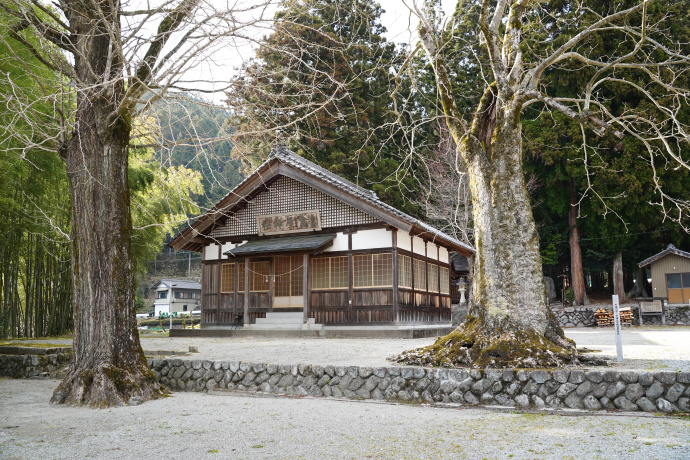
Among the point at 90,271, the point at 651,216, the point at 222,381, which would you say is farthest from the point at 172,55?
the point at 651,216

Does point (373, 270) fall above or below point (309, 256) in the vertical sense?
below

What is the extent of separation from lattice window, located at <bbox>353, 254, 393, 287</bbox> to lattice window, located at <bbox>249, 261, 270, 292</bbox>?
10.6 feet

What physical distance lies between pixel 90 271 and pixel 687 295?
20.1 meters

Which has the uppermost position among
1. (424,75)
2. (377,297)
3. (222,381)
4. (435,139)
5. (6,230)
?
(424,75)

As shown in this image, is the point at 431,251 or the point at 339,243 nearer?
the point at 339,243

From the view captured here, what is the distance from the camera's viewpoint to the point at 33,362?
8477mm

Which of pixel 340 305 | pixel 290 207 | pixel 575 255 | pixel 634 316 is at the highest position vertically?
pixel 290 207

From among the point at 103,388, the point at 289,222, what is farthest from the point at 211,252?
the point at 103,388

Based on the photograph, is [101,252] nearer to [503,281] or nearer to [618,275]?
[503,281]

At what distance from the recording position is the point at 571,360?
5730 millimetres

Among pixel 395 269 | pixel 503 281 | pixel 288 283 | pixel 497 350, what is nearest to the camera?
pixel 497 350

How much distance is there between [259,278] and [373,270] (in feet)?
13.1

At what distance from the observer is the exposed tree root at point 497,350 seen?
18.6ft

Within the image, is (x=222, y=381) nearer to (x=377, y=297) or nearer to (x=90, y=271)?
(x=90, y=271)
